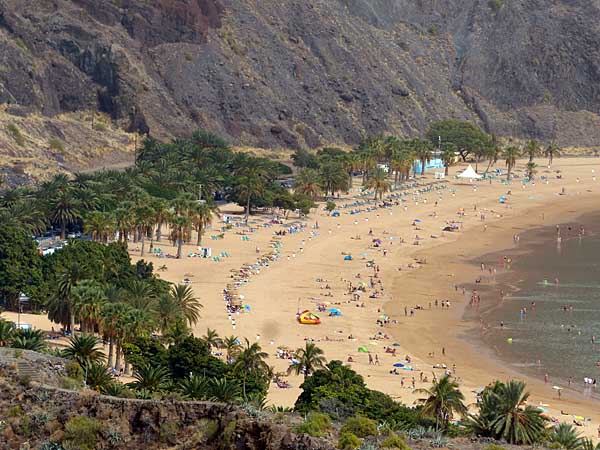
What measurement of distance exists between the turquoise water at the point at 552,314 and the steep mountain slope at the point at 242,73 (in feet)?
203

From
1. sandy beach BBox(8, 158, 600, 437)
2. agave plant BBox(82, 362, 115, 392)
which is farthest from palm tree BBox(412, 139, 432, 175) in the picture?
agave plant BBox(82, 362, 115, 392)

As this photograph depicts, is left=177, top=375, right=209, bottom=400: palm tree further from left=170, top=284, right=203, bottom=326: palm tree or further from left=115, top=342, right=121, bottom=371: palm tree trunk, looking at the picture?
left=170, top=284, right=203, bottom=326: palm tree

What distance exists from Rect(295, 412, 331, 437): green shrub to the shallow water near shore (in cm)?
3159

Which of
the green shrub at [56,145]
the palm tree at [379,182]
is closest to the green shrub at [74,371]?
the palm tree at [379,182]

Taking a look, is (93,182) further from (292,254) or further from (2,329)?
(2,329)

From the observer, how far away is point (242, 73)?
162m

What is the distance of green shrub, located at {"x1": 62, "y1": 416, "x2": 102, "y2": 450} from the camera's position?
Result: 28.2 metres

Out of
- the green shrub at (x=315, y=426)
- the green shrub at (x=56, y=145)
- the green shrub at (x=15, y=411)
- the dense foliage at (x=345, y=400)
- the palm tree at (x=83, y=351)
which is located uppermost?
the green shrub at (x=56, y=145)

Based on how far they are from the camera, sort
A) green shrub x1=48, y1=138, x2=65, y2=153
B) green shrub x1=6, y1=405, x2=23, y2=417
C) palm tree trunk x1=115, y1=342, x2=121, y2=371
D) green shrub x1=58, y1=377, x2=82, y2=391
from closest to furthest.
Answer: green shrub x1=6, y1=405, x2=23, y2=417
green shrub x1=58, y1=377, x2=82, y2=391
palm tree trunk x1=115, y1=342, x2=121, y2=371
green shrub x1=48, y1=138, x2=65, y2=153

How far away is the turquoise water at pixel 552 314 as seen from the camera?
62375 millimetres

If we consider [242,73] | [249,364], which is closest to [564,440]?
[249,364]

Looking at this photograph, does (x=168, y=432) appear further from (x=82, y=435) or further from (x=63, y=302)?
(x=63, y=302)

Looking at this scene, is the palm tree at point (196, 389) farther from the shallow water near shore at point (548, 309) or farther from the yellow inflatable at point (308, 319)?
the yellow inflatable at point (308, 319)

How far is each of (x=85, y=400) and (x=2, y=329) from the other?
16955 millimetres
